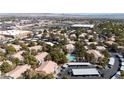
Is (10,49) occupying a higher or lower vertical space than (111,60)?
higher

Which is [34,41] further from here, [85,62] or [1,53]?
[85,62]

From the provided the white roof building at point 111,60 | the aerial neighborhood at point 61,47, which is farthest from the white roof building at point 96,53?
the white roof building at point 111,60

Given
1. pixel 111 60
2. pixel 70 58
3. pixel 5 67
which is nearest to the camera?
pixel 5 67

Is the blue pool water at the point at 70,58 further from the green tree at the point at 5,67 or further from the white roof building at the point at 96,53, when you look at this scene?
the green tree at the point at 5,67

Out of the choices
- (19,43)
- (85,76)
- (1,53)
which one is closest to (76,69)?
(85,76)

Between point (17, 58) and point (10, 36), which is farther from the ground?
point (10, 36)

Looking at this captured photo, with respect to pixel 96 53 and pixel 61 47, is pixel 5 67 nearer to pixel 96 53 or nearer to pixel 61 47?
pixel 61 47

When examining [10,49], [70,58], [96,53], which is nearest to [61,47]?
[70,58]

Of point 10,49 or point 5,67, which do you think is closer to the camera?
point 5,67

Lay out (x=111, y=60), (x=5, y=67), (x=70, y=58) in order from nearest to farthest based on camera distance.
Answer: (x=5, y=67) → (x=70, y=58) → (x=111, y=60)
